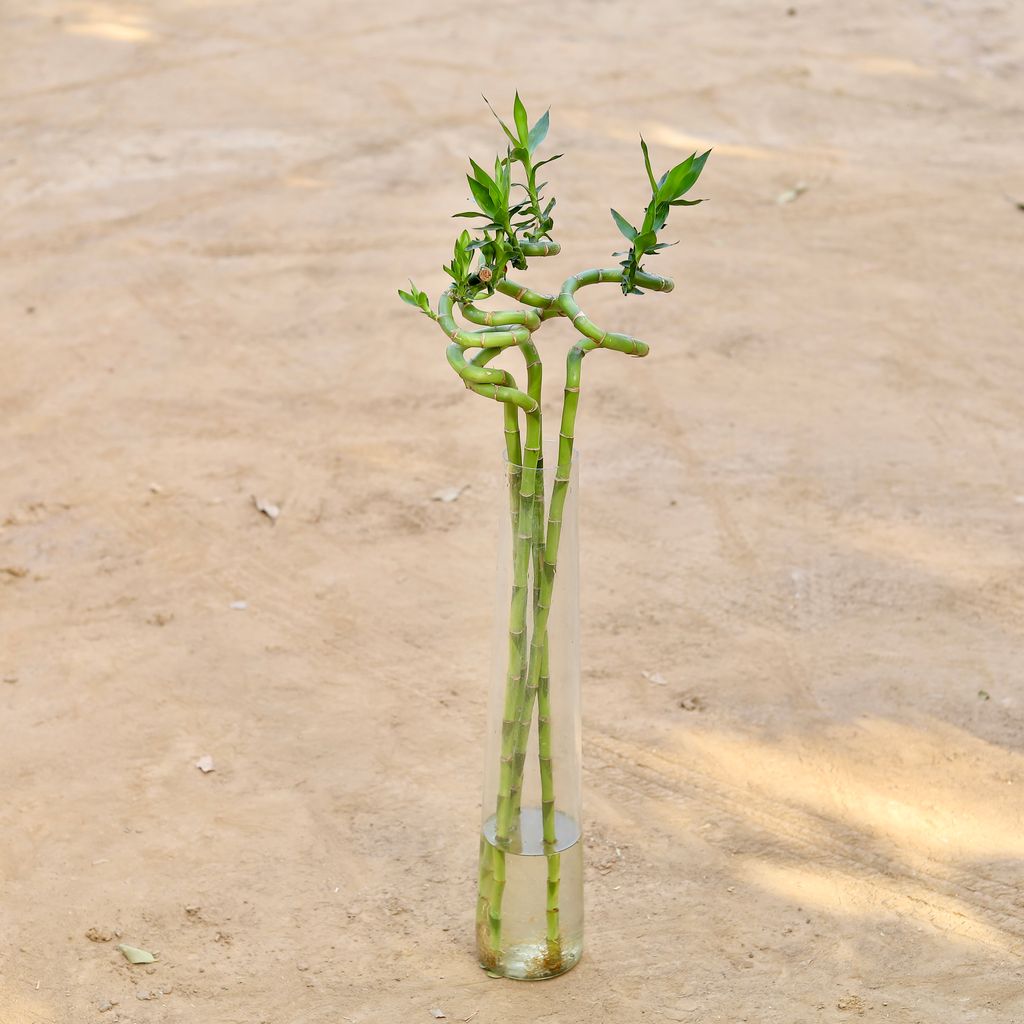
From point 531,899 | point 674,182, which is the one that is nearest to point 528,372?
point 674,182

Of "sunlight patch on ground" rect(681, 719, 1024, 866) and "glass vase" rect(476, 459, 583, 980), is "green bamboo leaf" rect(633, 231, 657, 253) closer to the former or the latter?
"glass vase" rect(476, 459, 583, 980)

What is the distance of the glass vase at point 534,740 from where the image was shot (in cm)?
289

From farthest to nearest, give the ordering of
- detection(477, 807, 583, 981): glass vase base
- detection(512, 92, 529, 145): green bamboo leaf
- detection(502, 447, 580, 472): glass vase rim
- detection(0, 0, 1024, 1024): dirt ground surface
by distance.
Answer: detection(0, 0, 1024, 1024): dirt ground surface < detection(477, 807, 583, 981): glass vase base < detection(502, 447, 580, 472): glass vase rim < detection(512, 92, 529, 145): green bamboo leaf

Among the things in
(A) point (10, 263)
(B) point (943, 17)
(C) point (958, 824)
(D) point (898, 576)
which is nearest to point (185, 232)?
(A) point (10, 263)

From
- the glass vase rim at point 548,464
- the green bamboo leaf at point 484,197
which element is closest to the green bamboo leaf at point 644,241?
the green bamboo leaf at point 484,197

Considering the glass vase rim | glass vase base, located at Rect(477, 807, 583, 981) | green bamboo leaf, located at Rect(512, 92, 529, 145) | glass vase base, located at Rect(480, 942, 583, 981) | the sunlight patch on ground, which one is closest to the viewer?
green bamboo leaf, located at Rect(512, 92, 529, 145)

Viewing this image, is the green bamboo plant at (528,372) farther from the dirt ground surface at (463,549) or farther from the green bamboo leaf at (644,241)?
the dirt ground surface at (463,549)

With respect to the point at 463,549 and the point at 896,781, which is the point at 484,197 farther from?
the point at 463,549

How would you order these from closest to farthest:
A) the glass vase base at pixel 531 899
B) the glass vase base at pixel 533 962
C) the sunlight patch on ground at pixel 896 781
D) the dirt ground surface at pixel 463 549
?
the glass vase base at pixel 531 899 < the glass vase base at pixel 533 962 < the dirt ground surface at pixel 463 549 < the sunlight patch on ground at pixel 896 781

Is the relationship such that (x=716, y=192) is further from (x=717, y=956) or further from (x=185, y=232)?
(x=717, y=956)

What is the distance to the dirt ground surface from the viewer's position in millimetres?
3430

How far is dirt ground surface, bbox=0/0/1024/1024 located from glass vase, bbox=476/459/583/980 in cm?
19

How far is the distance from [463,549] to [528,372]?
2.37m

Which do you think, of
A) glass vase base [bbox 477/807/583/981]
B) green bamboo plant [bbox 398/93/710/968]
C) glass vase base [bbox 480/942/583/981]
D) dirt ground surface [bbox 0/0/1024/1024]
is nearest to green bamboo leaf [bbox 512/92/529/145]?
green bamboo plant [bbox 398/93/710/968]
